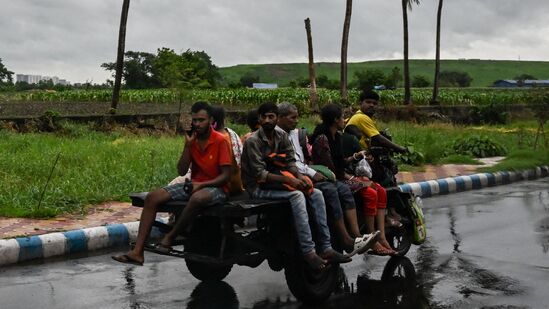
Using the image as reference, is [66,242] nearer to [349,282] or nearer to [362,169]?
[349,282]

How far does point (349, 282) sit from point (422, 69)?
144076 mm

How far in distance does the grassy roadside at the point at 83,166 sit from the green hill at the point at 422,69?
376ft

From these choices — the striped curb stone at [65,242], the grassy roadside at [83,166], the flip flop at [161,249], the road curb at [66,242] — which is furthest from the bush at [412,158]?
the flip flop at [161,249]

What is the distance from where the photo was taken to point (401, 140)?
940 inches

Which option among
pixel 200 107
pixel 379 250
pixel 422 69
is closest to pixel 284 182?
pixel 200 107

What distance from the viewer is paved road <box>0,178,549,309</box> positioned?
7.07m

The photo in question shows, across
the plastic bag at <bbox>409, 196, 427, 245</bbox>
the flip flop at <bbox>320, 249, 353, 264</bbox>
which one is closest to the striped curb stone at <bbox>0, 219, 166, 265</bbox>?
the plastic bag at <bbox>409, 196, 427, 245</bbox>

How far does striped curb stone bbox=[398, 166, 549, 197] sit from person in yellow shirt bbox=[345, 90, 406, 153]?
19.6ft

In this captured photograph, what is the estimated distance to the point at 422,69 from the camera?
488 ft

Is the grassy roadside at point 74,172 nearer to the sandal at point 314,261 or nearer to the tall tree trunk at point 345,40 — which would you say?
the sandal at point 314,261

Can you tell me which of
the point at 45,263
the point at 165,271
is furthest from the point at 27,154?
the point at 165,271

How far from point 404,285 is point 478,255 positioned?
186 centimetres

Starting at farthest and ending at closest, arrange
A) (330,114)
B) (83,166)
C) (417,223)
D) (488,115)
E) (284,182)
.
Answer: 1. (488,115)
2. (83,166)
3. (417,223)
4. (330,114)
5. (284,182)

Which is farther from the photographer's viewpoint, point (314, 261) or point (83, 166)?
point (83, 166)
